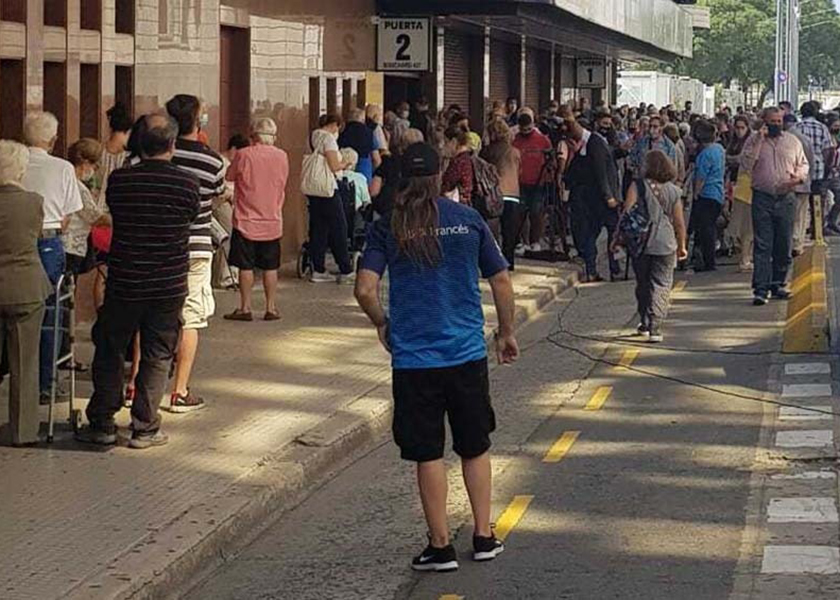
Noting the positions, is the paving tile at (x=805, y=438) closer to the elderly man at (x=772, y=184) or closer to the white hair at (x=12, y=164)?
the white hair at (x=12, y=164)

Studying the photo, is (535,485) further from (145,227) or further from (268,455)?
(145,227)

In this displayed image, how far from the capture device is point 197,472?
390 inches

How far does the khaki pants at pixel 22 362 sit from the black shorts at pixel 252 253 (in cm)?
511

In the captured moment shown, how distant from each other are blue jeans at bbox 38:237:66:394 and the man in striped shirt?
0.79 metres

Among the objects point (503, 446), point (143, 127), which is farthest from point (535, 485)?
point (143, 127)

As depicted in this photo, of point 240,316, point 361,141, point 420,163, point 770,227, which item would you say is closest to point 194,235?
point 420,163

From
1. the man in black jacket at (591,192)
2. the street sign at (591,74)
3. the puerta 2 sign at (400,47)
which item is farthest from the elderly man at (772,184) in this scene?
the street sign at (591,74)

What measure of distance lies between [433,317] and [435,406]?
40 centimetres

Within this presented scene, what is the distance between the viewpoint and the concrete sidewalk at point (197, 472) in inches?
314

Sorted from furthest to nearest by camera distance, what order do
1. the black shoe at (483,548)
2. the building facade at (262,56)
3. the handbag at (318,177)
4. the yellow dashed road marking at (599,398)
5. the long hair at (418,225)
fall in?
the handbag at (318,177) → the building facade at (262,56) → the yellow dashed road marking at (599,398) → the black shoe at (483,548) → the long hair at (418,225)

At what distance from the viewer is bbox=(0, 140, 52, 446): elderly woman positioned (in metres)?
10.2

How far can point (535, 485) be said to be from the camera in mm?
10172

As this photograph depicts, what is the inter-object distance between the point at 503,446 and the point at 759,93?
119427 mm

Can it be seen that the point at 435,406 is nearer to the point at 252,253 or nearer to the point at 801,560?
the point at 801,560
